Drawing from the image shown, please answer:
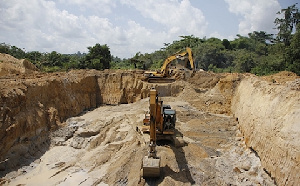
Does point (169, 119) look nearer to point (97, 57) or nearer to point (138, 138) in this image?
point (138, 138)

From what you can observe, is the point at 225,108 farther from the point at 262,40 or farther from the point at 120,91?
the point at 262,40

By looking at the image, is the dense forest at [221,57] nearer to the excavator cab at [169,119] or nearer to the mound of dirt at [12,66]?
the mound of dirt at [12,66]

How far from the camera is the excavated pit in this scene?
9188 millimetres

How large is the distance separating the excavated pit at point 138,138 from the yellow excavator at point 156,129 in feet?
1.57

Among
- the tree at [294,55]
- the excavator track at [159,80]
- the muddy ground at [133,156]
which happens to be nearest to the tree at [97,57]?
the excavator track at [159,80]

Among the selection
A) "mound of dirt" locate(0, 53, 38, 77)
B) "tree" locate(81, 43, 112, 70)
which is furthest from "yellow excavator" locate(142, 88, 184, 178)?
"tree" locate(81, 43, 112, 70)

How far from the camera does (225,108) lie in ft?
62.3

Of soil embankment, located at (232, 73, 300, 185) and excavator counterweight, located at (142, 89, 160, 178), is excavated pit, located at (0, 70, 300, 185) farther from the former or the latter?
excavator counterweight, located at (142, 89, 160, 178)

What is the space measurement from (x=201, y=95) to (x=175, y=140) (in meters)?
10.4

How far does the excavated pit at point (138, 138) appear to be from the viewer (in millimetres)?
9188

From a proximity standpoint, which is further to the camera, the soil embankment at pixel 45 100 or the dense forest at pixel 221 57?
the dense forest at pixel 221 57

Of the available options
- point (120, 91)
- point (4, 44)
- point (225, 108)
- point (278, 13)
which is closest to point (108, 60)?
point (120, 91)

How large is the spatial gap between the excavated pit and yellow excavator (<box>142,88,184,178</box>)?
0.48 meters

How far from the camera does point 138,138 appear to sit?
1305 cm
